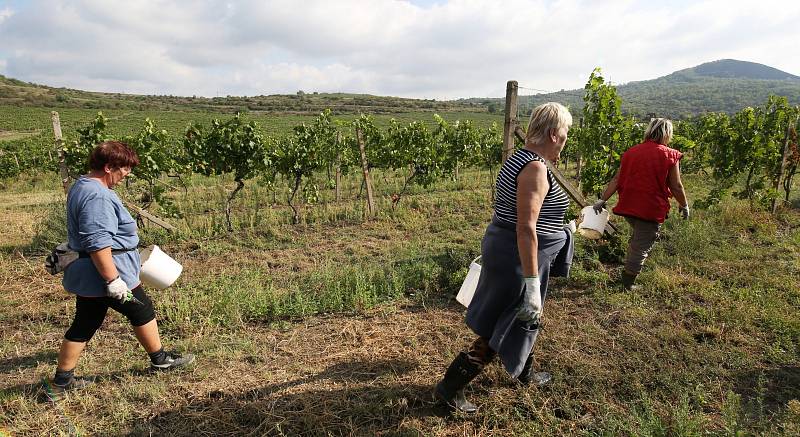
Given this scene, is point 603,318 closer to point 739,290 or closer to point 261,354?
point 739,290

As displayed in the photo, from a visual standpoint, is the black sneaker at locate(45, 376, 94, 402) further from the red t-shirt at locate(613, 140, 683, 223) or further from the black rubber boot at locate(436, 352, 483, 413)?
the red t-shirt at locate(613, 140, 683, 223)

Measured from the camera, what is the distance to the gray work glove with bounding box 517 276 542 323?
7.17 feet

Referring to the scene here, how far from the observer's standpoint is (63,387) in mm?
2906

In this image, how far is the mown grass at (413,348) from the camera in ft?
8.74

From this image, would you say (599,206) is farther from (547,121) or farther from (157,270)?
(157,270)

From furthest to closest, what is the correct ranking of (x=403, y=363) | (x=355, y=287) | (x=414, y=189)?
1. (x=414, y=189)
2. (x=355, y=287)
3. (x=403, y=363)

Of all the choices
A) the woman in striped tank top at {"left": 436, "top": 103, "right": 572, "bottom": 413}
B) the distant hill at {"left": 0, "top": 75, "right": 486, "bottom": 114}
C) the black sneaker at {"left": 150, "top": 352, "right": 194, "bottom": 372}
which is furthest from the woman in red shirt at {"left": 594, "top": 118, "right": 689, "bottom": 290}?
the distant hill at {"left": 0, "top": 75, "right": 486, "bottom": 114}

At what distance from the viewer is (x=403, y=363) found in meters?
3.30

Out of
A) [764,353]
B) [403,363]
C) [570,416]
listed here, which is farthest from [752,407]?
[403,363]

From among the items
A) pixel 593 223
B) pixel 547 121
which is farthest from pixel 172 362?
pixel 593 223

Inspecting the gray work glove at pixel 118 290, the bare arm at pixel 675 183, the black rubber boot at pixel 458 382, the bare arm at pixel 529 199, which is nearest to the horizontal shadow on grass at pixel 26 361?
the gray work glove at pixel 118 290

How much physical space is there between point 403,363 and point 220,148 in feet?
20.6

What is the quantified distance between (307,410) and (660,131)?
4.04 metres

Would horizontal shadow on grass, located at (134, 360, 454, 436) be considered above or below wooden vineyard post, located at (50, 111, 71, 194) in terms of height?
below
